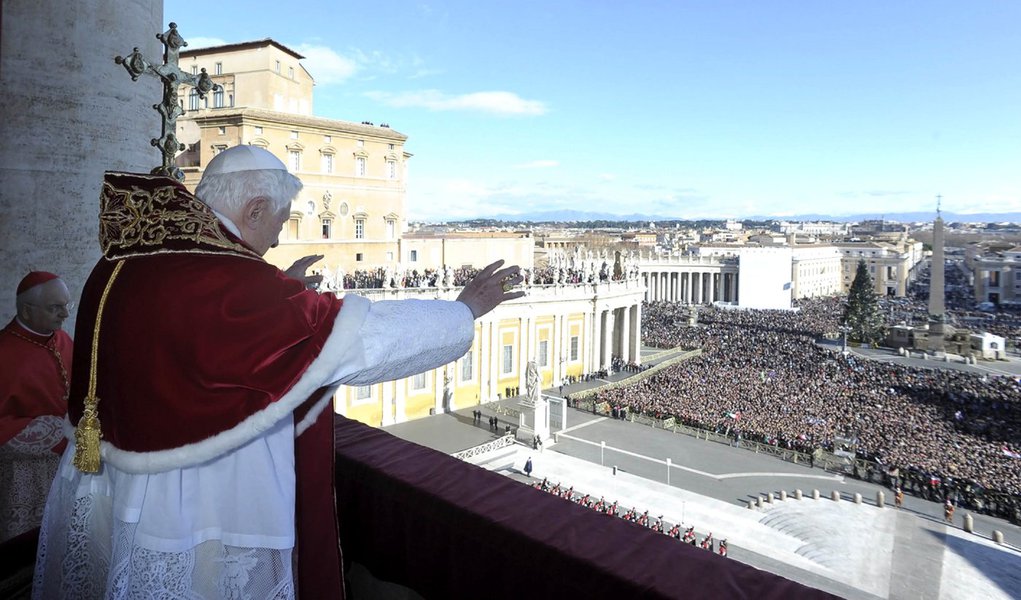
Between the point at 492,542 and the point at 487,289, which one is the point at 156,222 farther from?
the point at 492,542

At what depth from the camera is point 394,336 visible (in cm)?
160

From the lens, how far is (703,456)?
20625 millimetres

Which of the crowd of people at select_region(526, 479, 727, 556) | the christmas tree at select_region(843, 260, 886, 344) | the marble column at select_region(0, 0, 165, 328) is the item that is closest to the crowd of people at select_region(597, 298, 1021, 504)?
the crowd of people at select_region(526, 479, 727, 556)

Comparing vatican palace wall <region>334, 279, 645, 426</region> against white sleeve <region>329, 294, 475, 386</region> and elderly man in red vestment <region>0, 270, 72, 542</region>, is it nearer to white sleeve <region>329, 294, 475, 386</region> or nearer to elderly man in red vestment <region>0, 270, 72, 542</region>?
elderly man in red vestment <region>0, 270, 72, 542</region>

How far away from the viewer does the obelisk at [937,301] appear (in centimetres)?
4672

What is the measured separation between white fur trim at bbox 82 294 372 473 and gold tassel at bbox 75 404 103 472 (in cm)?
23

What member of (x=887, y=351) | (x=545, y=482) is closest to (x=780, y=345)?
(x=887, y=351)

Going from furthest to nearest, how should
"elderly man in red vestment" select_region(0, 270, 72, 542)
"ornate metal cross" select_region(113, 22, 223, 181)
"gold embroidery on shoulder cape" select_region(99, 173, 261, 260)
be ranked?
"ornate metal cross" select_region(113, 22, 223, 181), "elderly man in red vestment" select_region(0, 270, 72, 542), "gold embroidery on shoulder cape" select_region(99, 173, 261, 260)

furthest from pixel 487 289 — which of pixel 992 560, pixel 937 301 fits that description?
pixel 937 301

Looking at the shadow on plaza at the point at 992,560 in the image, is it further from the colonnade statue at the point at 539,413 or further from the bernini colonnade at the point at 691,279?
the bernini colonnade at the point at 691,279

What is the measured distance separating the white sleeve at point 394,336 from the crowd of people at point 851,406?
20644 millimetres

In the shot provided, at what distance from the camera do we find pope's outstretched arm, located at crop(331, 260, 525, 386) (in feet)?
5.16

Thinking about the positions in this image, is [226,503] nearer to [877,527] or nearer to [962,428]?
[877,527]

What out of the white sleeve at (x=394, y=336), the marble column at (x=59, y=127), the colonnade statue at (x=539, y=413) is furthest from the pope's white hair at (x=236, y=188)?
the colonnade statue at (x=539, y=413)
